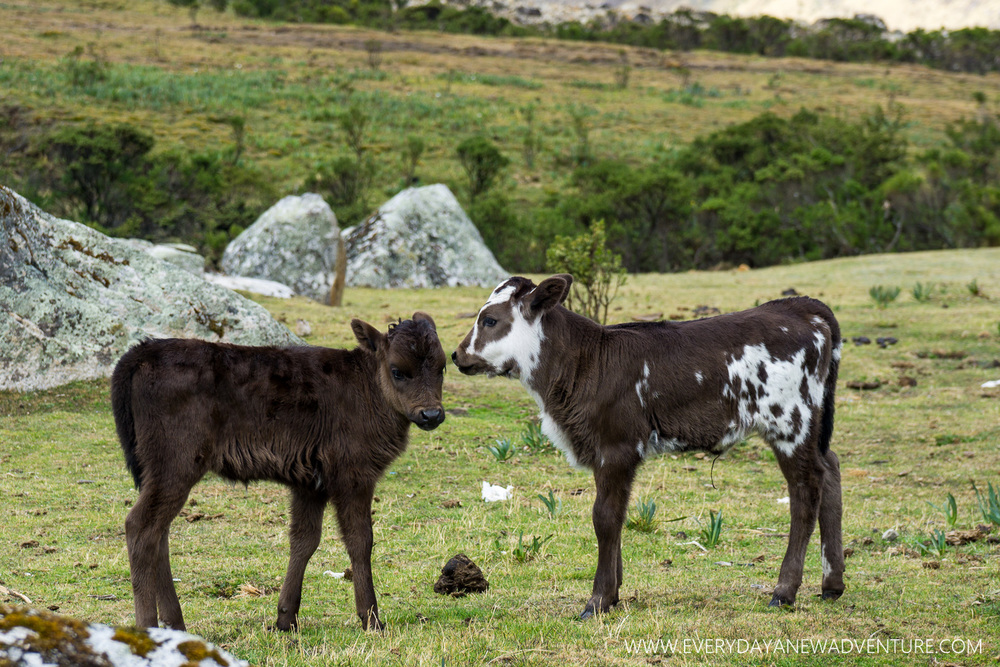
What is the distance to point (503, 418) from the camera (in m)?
13.9

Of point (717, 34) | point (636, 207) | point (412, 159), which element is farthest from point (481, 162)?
point (717, 34)

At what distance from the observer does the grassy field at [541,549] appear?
598cm

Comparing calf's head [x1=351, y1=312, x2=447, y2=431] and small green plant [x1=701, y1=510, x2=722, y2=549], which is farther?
small green plant [x1=701, y1=510, x2=722, y2=549]

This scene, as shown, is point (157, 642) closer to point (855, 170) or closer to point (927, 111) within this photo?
point (855, 170)

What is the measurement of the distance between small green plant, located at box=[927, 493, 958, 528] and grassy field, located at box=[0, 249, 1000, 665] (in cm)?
12

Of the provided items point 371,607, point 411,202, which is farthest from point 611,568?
point 411,202

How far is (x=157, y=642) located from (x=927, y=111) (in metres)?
89.5

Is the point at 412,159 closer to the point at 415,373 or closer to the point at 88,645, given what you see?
the point at 415,373

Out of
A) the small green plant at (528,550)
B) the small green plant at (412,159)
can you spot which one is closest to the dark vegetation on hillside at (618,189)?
the small green plant at (412,159)

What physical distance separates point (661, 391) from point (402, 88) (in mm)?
74039

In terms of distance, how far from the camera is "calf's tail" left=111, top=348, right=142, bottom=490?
6.08 meters

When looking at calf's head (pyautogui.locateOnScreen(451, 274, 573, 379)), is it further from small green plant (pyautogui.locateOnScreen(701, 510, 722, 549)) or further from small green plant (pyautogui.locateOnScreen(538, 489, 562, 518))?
small green plant (pyautogui.locateOnScreen(701, 510, 722, 549))

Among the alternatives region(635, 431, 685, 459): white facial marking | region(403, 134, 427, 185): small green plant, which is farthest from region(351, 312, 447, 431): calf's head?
region(403, 134, 427, 185): small green plant

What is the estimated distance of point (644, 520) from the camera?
30.4 ft
